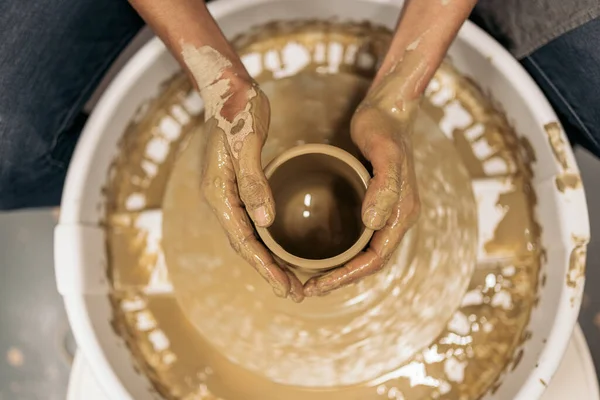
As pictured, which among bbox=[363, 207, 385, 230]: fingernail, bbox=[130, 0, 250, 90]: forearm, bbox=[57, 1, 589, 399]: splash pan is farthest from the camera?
bbox=[57, 1, 589, 399]: splash pan

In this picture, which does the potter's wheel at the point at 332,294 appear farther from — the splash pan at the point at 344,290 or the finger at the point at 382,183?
the finger at the point at 382,183

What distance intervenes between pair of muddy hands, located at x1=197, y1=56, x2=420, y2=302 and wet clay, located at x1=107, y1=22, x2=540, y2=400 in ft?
0.53

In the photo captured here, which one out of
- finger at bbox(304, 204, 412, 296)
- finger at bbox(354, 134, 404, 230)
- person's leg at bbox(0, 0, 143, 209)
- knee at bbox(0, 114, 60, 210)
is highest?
person's leg at bbox(0, 0, 143, 209)

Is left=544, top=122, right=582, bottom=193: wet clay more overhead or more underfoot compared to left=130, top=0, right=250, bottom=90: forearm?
more underfoot

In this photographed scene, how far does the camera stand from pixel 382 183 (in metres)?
0.83

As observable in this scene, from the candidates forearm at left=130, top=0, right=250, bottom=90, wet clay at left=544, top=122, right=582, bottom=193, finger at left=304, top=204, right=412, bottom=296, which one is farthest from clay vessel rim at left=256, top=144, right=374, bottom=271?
wet clay at left=544, top=122, right=582, bottom=193

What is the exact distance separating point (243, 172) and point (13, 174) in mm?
537

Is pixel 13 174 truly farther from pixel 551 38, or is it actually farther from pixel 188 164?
pixel 551 38

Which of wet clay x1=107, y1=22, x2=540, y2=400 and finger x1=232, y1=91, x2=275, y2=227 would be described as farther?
wet clay x1=107, y1=22, x2=540, y2=400

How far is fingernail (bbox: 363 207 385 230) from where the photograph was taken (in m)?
0.82

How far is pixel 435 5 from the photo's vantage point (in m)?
0.93

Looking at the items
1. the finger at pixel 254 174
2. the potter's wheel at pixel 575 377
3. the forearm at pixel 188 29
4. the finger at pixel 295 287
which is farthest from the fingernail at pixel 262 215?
the potter's wheel at pixel 575 377

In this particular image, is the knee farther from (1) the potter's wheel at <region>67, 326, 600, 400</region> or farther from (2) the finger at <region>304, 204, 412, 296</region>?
(1) the potter's wheel at <region>67, 326, 600, 400</region>

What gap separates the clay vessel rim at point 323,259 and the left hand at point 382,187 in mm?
18
